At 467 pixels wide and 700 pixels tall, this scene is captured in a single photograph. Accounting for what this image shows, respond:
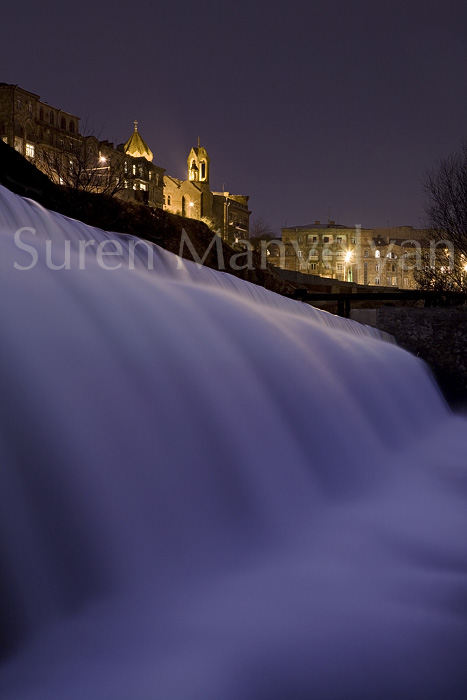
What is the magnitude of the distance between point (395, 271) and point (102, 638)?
99296mm

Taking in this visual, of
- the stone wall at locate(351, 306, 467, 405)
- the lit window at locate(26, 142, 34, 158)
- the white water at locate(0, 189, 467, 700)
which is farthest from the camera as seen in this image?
the lit window at locate(26, 142, 34, 158)

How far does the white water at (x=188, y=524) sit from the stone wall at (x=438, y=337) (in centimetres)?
952

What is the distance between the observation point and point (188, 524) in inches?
134

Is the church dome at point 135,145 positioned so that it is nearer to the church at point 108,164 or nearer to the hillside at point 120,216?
the church at point 108,164

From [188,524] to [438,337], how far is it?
13021 millimetres

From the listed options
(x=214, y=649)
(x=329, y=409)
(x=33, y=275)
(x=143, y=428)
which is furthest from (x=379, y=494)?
(x=33, y=275)

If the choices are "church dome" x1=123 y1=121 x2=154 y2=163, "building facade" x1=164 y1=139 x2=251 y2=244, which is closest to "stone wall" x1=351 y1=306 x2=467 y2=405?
"building facade" x1=164 y1=139 x2=251 y2=244

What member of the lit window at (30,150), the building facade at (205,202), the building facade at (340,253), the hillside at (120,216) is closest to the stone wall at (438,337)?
the hillside at (120,216)

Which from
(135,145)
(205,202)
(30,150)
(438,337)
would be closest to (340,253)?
(205,202)

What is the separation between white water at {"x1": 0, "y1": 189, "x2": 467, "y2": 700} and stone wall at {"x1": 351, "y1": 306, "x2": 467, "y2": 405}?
31.2 feet

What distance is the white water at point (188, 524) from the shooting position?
2.52 meters

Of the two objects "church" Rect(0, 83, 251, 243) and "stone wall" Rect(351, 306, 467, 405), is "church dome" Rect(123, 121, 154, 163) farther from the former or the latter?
"stone wall" Rect(351, 306, 467, 405)

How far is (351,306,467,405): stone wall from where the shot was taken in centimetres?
1501

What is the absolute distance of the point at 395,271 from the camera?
97.4 meters
